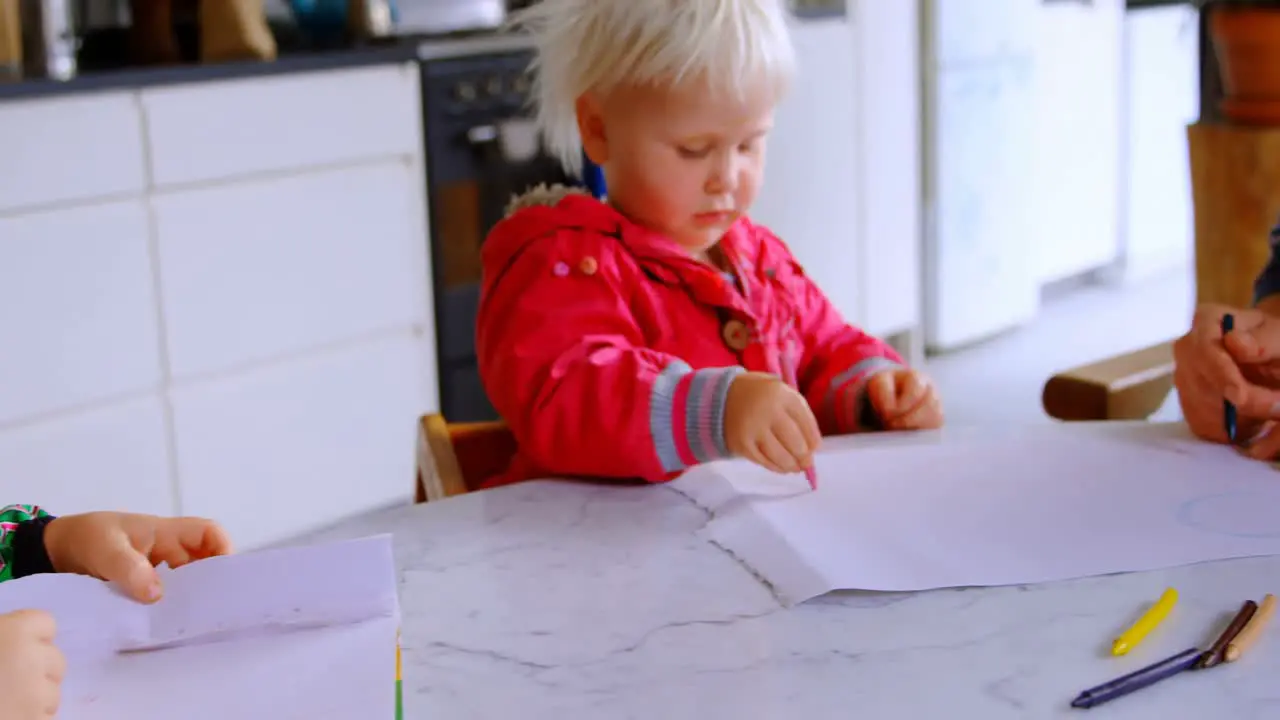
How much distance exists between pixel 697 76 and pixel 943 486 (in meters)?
0.41

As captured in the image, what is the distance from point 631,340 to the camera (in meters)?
1.17

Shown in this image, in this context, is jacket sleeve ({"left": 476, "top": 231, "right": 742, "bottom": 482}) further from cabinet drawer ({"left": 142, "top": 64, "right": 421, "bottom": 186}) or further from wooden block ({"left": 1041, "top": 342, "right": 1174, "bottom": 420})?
cabinet drawer ({"left": 142, "top": 64, "right": 421, "bottom": 186})

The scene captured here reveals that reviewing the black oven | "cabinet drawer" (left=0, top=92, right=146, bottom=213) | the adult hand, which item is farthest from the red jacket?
the black oven

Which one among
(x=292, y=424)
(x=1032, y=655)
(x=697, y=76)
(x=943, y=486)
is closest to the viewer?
(x=1032, y=655)

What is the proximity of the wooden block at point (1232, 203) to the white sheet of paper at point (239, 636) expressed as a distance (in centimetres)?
141

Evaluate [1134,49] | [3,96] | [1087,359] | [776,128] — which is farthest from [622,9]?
[1134,49]

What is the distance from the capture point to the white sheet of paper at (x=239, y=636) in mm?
653

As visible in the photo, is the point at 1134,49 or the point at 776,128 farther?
the point at 1134,49

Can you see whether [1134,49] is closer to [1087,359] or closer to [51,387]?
[1087,359]

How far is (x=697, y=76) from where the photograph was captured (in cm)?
116

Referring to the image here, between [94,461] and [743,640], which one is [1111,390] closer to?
[743,640]

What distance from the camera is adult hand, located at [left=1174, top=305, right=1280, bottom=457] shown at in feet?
3.22

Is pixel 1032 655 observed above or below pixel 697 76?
below

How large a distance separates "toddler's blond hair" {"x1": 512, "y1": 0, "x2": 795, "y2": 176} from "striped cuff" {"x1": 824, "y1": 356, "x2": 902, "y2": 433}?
24cm
